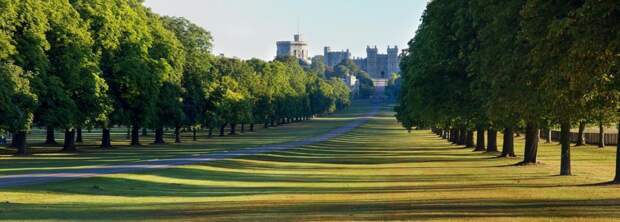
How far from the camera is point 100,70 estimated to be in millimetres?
A: 65250

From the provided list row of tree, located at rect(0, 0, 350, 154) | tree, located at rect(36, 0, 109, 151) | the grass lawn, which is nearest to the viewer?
the grass lawn

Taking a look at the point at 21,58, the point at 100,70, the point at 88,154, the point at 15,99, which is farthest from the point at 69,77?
the point at 15,99

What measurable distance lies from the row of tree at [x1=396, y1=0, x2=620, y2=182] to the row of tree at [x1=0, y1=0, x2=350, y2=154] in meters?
22.7

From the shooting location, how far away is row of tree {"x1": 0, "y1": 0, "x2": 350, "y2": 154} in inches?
2141

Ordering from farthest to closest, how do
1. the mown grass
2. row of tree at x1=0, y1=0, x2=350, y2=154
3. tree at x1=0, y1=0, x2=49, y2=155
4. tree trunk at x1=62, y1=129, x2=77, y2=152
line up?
tree trunk at x1=62, y1=129, x2=77, y2=152
row of tree at x1=0, y1=0, x2=350, y2=154
tree at x1=0, y1=0, x2=49, y2=155
the mown grass

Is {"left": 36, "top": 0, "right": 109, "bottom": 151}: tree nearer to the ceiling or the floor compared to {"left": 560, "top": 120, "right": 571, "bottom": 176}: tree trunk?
nearer to the ceiling

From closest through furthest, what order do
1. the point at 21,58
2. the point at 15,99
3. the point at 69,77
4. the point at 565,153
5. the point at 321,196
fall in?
the point at 321,196 → the point at 565,153 → the point at 15,99 → the point at 21,58 → the point at 69,77

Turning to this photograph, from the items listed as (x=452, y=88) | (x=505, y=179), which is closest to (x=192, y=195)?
(x=505, y=179)

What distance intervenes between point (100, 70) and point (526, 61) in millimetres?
44852

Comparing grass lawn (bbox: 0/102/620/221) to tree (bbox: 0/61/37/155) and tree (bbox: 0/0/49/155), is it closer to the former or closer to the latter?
tree (bbox: 0/61/37/155)

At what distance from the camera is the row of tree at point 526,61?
19.0 meters

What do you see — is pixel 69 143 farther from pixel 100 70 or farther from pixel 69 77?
pixel 69 77

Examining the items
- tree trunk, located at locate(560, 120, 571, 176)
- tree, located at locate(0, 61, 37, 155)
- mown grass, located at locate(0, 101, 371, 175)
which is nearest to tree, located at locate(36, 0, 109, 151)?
tree, located at locate(0, 61, 37, 155)

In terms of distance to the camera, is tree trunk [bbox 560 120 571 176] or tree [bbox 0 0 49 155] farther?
tree [bbox 0 0 49 155]
